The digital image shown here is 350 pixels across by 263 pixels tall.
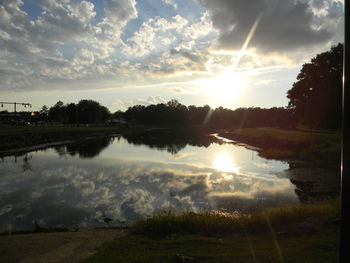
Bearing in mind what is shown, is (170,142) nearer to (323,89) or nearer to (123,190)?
(323,89)

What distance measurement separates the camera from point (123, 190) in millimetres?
23203

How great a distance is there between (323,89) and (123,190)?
2475 inches

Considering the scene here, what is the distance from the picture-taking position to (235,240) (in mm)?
11305

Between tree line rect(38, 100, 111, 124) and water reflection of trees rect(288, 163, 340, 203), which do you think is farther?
tree line rect(38, 100, 111, 124)

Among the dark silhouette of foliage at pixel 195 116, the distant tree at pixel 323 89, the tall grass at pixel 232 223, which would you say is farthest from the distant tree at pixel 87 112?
the tall grass at pixel 232 223

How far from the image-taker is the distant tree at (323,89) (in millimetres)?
64688

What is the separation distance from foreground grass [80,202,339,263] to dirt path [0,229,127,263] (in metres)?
0.77

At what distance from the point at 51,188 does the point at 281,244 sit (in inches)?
770

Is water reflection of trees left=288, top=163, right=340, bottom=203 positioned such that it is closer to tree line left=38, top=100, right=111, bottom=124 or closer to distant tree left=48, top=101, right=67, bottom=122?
tree line left=38, top=100, right=111, bottom=124

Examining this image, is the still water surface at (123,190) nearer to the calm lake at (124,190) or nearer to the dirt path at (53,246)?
the calm lake at (124,190)

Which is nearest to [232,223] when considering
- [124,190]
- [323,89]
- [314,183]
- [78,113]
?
[124,190]

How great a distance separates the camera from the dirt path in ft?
33.2

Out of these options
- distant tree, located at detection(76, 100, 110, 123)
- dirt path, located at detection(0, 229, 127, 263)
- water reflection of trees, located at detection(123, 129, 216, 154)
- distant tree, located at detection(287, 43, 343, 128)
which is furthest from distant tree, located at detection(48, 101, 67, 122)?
dirt path, located at detection(0, 229, 127, 263)

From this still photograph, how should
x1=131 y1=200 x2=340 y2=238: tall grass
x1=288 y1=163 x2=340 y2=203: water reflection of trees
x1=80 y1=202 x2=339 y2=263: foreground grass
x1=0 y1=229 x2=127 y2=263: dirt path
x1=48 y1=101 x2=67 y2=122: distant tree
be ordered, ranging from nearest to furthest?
x1=80 y1=202 x2=339 y2=263: foreground grass
x1=0 y1=229 x2=127 y2=263: dirt path
x1=131 y1=200 x2=340 y2=238: tall grass
x1=288 y1=163 x2=340 y2=203: water reflection of trees
x1=48 y1=101 x2=67 y2=122: distant tree
